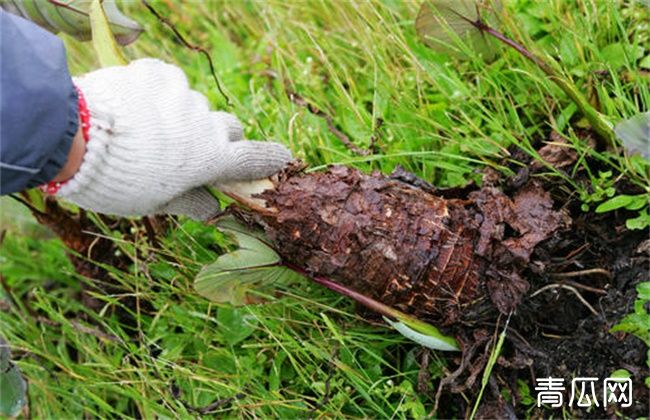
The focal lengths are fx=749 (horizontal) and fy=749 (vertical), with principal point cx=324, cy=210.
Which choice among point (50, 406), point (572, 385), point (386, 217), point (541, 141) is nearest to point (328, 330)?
point (386, 217)

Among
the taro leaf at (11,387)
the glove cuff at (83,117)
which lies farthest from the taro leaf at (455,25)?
the taro leaf at (11,387)

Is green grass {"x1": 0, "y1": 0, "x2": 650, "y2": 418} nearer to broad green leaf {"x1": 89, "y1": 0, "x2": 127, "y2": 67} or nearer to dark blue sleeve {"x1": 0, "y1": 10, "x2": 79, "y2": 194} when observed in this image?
broad green leaf {"x1": 89, "y1": 0, "x2": 127, "y2": 67}

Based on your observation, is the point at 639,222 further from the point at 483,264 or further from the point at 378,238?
the point at 378,238

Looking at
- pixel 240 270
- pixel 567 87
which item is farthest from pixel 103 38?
pixel 567 87

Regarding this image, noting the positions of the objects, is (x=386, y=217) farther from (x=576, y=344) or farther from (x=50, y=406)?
(x=50, y=406)

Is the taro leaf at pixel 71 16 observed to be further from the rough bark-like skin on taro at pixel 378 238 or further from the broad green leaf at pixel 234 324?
the broad green leaf at pixel 234 324
